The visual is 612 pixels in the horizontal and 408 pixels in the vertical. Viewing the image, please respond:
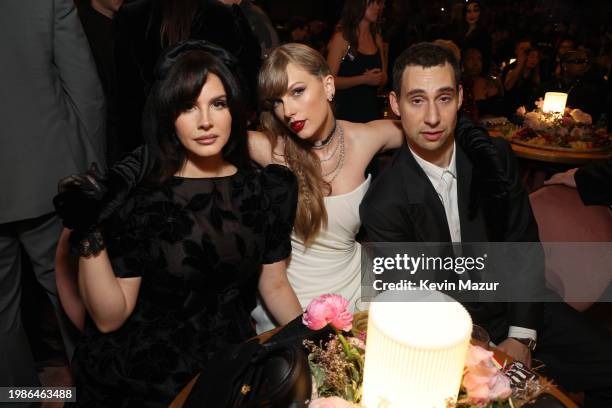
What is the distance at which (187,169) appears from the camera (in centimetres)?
180

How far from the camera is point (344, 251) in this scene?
2383 mm

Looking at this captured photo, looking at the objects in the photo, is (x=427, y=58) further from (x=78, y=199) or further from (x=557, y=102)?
(x=557, y=102)

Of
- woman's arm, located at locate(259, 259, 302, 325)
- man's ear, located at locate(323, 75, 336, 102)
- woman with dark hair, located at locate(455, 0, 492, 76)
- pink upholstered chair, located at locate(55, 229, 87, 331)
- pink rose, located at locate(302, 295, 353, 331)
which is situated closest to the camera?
pink rose, located at locate(302, 295, 353, 331)

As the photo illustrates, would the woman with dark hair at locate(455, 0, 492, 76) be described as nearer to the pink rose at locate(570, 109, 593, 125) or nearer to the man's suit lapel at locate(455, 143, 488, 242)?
the pink rose at locate(570, 109, 593, 125)

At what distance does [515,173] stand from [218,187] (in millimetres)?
→ 1257

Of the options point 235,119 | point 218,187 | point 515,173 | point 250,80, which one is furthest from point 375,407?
point 250,80

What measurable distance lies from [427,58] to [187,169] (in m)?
1.02

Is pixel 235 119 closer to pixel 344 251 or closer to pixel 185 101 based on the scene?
pixel 185 101

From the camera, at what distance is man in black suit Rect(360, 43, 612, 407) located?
201cm

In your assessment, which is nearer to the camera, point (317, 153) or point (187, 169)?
point (187, 169)

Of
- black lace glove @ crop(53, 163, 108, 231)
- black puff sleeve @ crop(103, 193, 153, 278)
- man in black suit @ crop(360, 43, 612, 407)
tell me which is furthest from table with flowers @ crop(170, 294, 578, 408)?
man in black suit @ crop(360, 43, 612, 407)

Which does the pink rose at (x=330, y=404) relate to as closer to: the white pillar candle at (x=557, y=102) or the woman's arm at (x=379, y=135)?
the woman's arm at (x=379, y=135)

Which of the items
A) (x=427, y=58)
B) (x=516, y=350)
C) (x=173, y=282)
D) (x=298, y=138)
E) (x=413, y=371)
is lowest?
(x=516, y=350)

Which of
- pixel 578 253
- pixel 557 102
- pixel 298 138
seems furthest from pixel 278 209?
pixel 557 102
